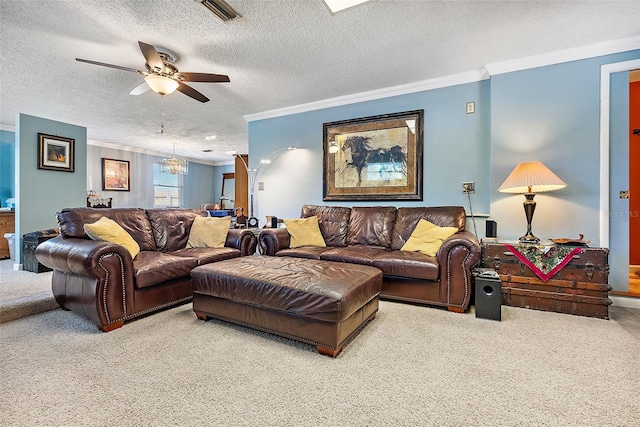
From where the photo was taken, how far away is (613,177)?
2.83 m

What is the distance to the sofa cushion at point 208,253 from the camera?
2.92 meters

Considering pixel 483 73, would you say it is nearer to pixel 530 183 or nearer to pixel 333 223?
→ pixel 530 183

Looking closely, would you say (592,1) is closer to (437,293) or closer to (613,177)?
(613,177)

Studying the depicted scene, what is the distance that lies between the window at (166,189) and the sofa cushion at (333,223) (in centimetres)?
637

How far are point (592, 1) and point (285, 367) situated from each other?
3.42 metres

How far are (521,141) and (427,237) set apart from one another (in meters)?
1.46

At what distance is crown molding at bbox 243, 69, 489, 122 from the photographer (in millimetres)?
3455

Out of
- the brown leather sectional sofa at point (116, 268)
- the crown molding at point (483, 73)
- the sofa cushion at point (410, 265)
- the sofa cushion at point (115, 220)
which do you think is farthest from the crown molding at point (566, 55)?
the sofa cushion at point (115, 220)

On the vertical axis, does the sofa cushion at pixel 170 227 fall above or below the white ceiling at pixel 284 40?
below

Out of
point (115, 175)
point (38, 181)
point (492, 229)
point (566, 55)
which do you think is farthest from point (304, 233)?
point (115, 175)

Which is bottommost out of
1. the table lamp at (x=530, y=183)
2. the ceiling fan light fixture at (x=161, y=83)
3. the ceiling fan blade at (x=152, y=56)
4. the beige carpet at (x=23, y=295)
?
the beige carpet at (x=23, y=295)

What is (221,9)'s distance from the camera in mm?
2219

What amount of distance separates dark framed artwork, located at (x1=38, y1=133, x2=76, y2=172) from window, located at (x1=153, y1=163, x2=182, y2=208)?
3797mm

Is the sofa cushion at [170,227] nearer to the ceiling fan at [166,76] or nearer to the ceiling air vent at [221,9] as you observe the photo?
the ceiling fan at [166,76]
